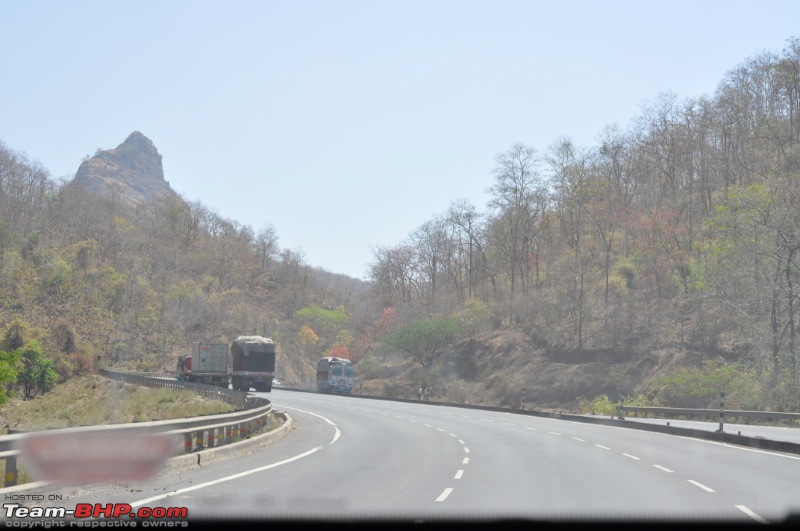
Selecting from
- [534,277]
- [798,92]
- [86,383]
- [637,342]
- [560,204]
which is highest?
[798,92]

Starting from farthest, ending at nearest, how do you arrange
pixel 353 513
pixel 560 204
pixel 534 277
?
pixel 534 277 → pixel 560 204 → pixel 353 513

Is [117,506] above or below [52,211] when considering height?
below

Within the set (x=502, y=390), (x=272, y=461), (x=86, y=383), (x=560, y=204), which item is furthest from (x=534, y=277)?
(x=272, y=461)

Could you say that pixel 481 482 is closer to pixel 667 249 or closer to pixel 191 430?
pixel 191 430

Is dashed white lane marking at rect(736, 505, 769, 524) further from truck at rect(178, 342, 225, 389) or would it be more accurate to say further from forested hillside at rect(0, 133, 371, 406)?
forested hillside at rect(0, 133, 371, 406)

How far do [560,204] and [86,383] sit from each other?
4459 centimetres

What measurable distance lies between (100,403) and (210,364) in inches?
429

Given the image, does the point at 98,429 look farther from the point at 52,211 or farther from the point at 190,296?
the point at 52,211

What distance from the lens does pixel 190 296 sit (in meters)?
116

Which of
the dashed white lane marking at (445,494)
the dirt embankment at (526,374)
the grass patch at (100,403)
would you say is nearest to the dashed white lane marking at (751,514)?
the dashed white lane marking at (445,494)

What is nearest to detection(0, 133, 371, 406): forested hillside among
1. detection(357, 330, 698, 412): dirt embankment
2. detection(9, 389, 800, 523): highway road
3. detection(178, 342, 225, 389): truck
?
detection(178, 342, 225, 389): truck

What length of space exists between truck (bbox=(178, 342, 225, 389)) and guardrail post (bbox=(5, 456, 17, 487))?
54.4 metres

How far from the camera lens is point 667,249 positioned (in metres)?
65.1

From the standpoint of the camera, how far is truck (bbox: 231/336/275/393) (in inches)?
2479
